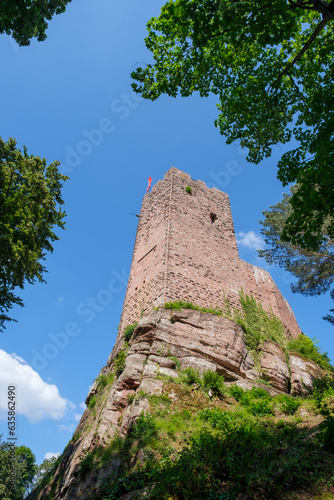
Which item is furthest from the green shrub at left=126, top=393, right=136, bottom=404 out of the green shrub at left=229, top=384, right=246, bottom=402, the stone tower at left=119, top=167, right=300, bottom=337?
the stone tower at left=119, top=167, right=300, bottom=337

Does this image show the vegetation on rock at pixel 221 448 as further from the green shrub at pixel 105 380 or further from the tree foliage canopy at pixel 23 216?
the tree foliage canopy at pixel 23 216

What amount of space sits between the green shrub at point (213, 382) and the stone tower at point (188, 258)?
3.28 m

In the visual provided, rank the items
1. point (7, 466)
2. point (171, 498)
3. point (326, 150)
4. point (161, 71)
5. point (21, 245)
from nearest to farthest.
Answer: point (171, 498), point (326, 150), point (161, 71), point (21, 245), point (7, 466)

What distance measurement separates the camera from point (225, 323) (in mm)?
11562

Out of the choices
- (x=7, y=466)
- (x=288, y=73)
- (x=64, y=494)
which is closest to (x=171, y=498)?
(x=64, y=494)

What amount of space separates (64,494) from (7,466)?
19.9 meters

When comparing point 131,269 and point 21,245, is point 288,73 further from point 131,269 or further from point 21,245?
point 131,269

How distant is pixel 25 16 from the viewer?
7785 mm

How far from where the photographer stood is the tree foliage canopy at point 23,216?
30.6 ft

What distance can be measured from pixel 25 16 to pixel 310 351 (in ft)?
45.6

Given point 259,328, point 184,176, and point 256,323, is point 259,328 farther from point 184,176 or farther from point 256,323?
point 184,176

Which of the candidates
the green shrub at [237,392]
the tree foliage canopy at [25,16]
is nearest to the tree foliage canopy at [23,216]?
the tree foliage canopy at [25,16]

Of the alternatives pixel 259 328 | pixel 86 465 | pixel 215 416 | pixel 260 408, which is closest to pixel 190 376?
pixel 215 416

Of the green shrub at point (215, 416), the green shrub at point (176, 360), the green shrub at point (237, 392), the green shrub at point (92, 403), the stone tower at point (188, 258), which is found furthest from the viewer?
the stone tower at point (188, 258)
